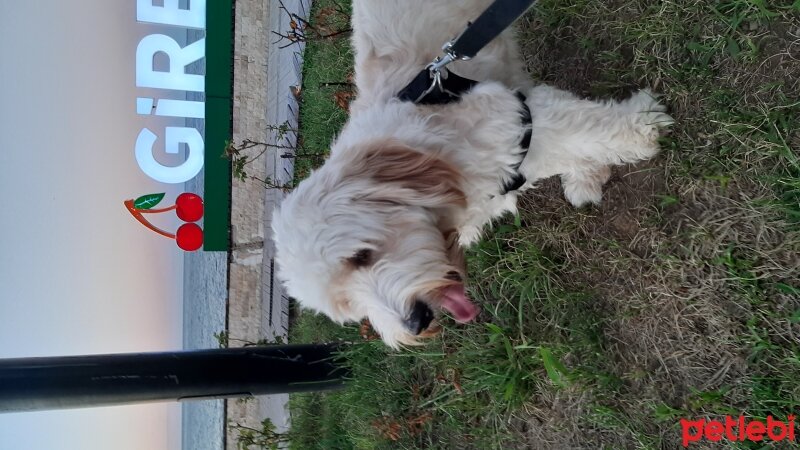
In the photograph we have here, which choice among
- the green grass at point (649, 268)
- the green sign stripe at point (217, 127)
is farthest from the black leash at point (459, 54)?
the green sign stripe at point (217, 127)

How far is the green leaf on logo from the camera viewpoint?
5.59m

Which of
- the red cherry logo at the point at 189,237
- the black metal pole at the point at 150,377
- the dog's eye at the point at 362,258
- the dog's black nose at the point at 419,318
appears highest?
the dog's eye at the point at 362,258

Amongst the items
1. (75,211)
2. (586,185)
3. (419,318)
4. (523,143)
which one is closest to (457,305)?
(419,318)

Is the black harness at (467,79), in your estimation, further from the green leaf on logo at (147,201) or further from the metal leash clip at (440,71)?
the green leaf on logo at (147,201)

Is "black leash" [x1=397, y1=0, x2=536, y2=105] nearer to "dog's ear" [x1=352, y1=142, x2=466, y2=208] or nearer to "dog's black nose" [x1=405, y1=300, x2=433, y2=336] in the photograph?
"dog's ear" [x1=352, y1=142, x2=466, y2=208]

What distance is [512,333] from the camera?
11.2 ft

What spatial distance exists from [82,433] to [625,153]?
16.3ft

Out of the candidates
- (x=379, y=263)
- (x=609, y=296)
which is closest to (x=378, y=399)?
(x=609, y=296)

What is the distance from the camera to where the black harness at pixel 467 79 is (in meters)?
2.30

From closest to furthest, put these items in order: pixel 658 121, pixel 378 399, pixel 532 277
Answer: pixel 658 121
pixel 532 277
pixel 378 399

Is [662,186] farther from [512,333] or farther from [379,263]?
[379,263]

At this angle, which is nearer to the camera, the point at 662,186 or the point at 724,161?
the point at 724,161

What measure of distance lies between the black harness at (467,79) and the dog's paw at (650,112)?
21.7 inches

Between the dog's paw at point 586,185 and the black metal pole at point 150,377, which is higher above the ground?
the dog's paw at point 586,185
